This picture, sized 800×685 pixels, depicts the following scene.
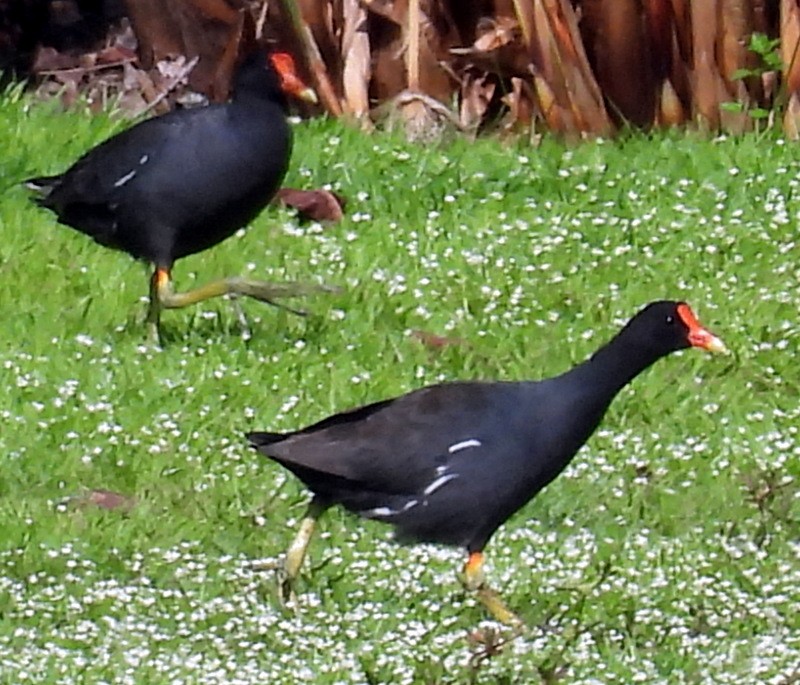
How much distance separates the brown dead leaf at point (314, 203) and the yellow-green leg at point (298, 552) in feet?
11.8

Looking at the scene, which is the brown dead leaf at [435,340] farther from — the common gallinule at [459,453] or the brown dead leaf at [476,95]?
the brown dead leaf at [476,95]

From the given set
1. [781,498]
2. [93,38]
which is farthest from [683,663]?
[93,38]

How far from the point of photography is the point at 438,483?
18.3 feet

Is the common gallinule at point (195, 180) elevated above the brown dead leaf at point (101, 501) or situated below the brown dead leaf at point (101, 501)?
above

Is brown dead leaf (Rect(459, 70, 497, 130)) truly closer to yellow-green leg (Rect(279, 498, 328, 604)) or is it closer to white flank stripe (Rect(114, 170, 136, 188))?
white flank stripe (Rect(114, 170, 136, 188))

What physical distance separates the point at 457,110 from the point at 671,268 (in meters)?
2.70

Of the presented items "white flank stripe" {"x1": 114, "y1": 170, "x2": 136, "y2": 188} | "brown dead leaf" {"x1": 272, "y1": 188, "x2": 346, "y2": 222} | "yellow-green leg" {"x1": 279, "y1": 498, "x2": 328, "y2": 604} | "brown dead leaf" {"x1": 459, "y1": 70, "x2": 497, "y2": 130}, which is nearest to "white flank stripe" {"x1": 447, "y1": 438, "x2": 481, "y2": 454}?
"yellow-green leg" {"x1": 279, "y1": 498, "x2": 328, "y2": 604}

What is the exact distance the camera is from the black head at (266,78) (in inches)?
311

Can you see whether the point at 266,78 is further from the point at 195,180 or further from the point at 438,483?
the point at 438,483

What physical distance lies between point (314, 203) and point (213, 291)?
168cm

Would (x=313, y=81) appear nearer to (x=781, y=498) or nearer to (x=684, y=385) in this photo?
(x=684, y=385)

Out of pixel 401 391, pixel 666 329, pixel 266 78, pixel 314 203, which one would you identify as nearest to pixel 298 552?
pixel 666 329

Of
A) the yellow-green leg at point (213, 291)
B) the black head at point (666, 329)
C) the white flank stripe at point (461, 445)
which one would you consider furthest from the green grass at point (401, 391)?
the black head at point (666, 329)

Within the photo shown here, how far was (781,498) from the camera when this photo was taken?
650cm
